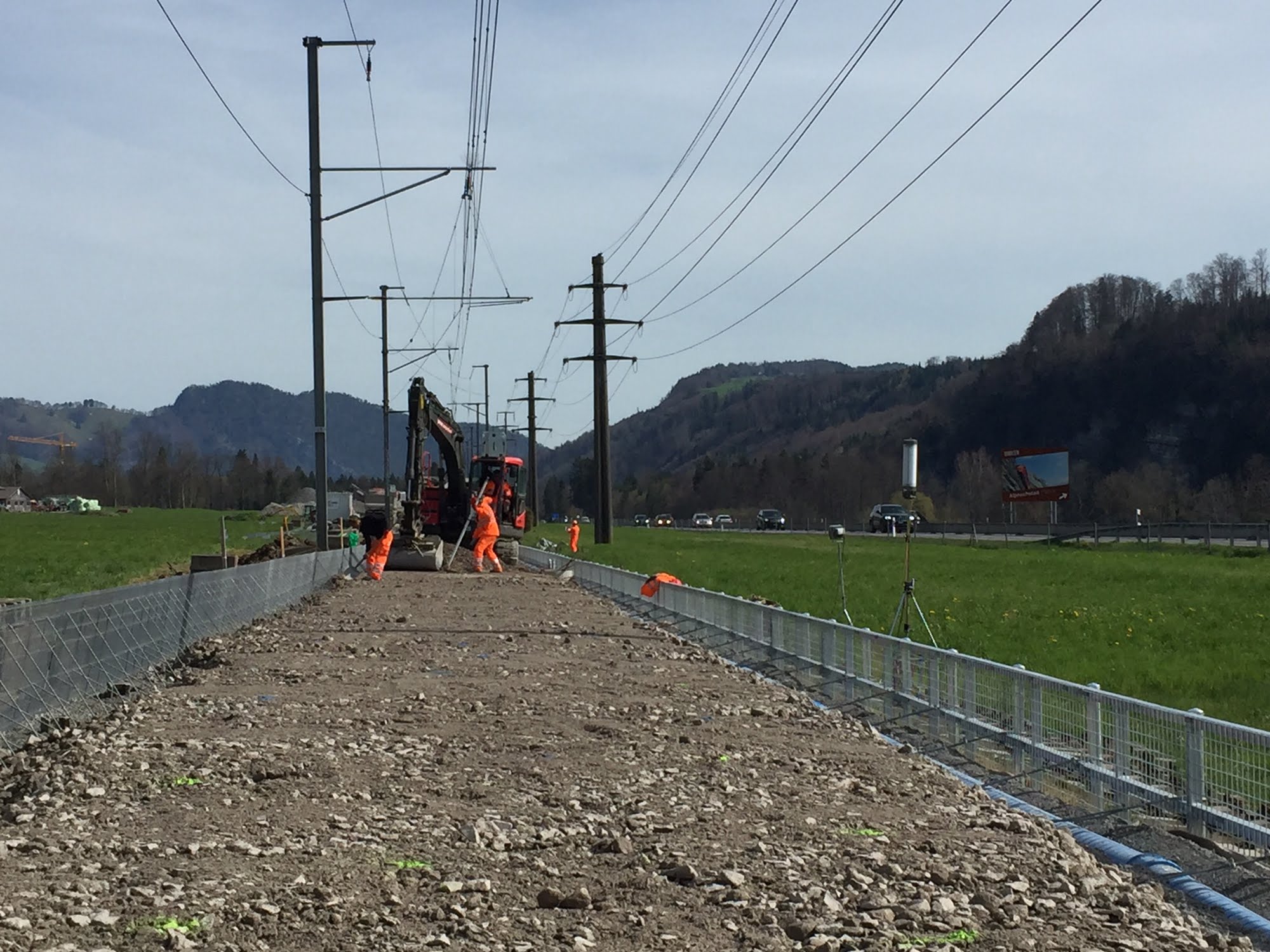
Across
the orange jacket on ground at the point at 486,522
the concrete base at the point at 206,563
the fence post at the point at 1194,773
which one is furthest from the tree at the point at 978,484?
the fence post at the point at 1194,773

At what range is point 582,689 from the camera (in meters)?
16.9

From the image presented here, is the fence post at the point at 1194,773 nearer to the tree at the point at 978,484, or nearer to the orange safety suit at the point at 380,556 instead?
the orange safety suit at the point at 380,556

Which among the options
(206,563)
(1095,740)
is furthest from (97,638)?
(206,563)

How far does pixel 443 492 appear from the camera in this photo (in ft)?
161

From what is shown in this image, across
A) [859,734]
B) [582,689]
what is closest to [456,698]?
[582,689]

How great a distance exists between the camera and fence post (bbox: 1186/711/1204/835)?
9.59 m

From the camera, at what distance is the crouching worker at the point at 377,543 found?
3953 centimetres

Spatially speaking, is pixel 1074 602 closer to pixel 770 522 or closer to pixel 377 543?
pixel 377 543

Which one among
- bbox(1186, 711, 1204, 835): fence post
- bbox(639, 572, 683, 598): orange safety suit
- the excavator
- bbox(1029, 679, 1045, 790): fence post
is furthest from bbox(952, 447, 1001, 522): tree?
bbox(1186, 711, 1204, 835): fence post

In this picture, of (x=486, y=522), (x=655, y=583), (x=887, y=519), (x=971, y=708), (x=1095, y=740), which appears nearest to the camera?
(x=1095, y=740)

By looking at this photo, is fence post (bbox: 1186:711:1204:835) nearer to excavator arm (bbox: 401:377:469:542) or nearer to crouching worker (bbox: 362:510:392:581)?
crouching worker (bbox: 362:510:392:581)

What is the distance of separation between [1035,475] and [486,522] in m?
62.7

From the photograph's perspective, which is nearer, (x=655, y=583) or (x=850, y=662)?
(x=850, y=662)

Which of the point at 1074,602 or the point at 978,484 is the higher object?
the point at 978,484
